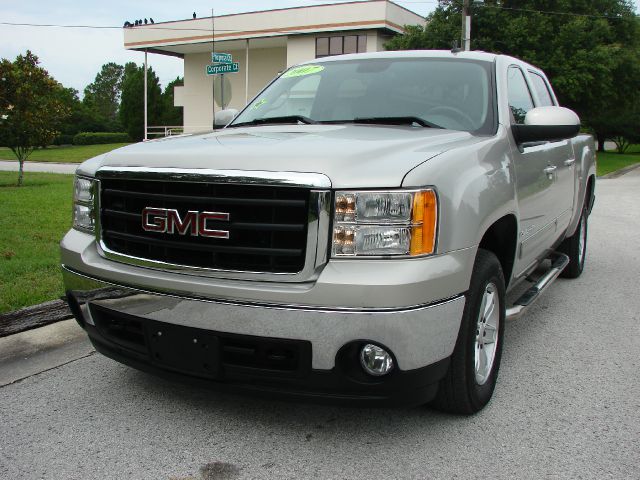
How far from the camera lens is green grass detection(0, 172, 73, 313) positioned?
200 inches

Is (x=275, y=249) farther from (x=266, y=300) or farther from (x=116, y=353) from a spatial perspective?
(x=116, y=353)

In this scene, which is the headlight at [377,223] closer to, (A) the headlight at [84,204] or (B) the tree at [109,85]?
(A) the headlight at [84,204]

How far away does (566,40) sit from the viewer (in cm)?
2727

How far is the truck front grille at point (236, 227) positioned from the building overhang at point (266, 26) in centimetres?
3026

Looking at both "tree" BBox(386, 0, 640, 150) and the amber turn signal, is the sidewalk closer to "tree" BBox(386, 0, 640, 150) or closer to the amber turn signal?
"tree" BBox(386, 0, 640, 150)

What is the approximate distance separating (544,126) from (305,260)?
176 cm

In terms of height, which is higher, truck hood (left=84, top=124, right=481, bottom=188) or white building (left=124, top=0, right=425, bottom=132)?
white building (left=124, top=0, right=425, bottom=132)

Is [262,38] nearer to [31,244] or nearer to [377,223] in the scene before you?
[31,244]

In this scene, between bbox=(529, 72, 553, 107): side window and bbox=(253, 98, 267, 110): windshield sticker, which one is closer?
bbox=(253, 98, 267, 110): windshield sticker

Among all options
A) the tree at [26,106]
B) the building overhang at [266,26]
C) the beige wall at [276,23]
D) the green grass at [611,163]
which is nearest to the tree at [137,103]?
the building overhang at [266,26]

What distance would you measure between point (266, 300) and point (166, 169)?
2.42 ft

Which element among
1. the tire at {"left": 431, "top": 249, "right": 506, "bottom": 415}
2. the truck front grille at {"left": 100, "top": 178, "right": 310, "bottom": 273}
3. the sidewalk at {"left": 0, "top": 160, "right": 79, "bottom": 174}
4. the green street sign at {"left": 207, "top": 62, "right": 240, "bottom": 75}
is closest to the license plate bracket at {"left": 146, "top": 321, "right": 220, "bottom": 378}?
the truck front grille at {"left": 100, "top": 178, "right": 310, "bottom": 273}

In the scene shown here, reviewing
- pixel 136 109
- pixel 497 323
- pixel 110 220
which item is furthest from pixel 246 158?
pixel 136 109

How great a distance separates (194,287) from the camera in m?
2.77
